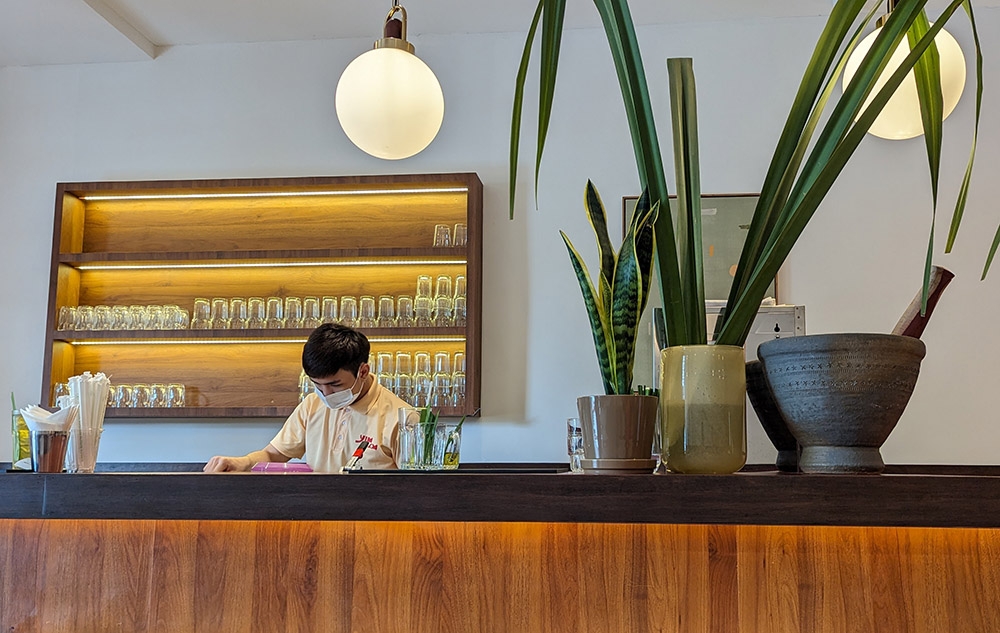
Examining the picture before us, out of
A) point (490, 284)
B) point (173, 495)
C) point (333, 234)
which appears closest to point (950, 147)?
point (490, 284)

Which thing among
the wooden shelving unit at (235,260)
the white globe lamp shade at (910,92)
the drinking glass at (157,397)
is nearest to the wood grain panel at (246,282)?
the wooden shelving unit at (235,260)

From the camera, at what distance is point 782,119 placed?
4.11 m

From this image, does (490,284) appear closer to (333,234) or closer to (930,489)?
(333,234)

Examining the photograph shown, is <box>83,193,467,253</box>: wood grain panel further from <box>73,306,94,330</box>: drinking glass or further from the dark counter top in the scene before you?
the dark counter top

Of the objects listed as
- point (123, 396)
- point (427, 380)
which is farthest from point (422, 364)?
point (123, 396)

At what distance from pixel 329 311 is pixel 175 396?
77 cm

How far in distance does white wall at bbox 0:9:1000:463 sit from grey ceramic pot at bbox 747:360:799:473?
2482 mm

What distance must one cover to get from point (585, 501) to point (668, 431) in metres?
0.20

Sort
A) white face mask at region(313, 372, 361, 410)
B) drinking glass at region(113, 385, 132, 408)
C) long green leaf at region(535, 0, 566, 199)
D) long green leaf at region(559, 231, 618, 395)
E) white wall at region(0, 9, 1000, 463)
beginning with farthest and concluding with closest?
drinking glass at region(113, 385, 132, 408) < white wall at region(0, 9, 1000, 463) < white face mask at region(313, 372, 361, 410) < long green leaf at region(559, 231, 618, 395) < long green leaf at region(535, 0, 566, 199)

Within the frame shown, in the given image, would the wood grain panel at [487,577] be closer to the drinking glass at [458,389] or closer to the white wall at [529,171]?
the drinking glass at [458,389]

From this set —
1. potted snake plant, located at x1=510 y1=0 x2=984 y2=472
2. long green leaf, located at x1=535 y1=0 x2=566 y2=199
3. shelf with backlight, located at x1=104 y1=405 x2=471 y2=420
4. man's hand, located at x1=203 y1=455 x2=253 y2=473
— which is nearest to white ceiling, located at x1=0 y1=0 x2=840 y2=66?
shelf with backlight, located at x1=104 y1=405 x2=471 y2=420

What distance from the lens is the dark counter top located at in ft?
3.94

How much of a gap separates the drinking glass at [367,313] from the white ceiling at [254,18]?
1.21m

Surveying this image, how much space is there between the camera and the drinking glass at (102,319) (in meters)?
4.22
